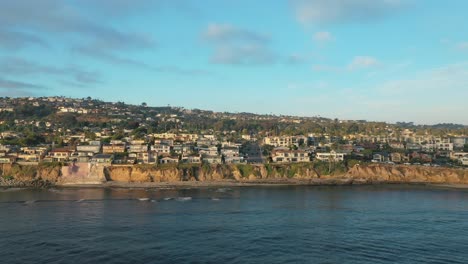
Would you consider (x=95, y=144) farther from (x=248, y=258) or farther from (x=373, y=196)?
(x=248, y=258)

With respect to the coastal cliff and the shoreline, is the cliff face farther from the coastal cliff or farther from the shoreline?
the shoreline

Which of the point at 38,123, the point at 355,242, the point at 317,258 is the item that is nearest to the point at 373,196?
the point at 355,242

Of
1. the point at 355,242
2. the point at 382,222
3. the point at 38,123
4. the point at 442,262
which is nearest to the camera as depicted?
the point at 442,262

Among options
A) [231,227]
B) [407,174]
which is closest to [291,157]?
[407,174]

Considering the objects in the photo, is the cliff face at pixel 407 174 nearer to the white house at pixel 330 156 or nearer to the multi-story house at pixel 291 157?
the white house at pixel 330 156

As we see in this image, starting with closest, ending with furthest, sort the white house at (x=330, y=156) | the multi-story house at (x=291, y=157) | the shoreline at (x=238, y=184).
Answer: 1. the shoreline at (x=238, y=184)
2. the white house at (x=330, y=156)
3. the multi-story house at (x=291, y=157)

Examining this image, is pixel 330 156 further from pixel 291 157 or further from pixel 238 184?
pixel 238 184

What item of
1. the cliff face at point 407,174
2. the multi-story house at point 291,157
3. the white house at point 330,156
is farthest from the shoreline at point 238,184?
the multi-story house at point 291,157
